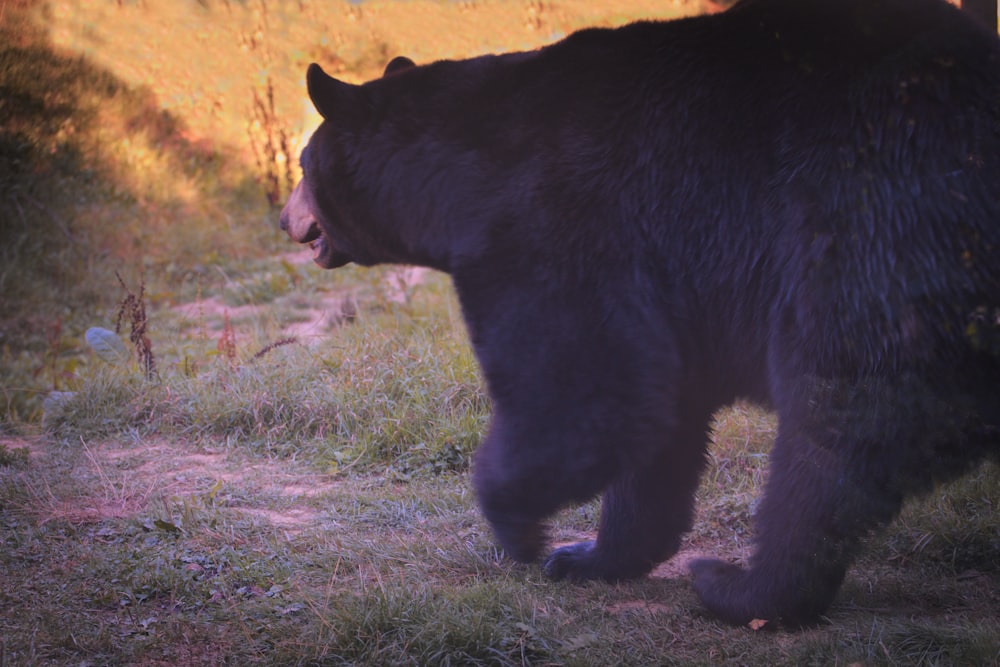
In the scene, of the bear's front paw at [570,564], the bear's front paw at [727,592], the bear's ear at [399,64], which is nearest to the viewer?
the bear's front paw at [727,592]

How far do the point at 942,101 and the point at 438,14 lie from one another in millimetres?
2032

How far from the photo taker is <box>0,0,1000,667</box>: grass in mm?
2080

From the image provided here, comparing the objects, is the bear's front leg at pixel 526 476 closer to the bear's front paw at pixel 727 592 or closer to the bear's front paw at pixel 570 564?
the bear's front paw at pixel 570 564

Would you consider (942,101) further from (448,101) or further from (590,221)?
(448,101)

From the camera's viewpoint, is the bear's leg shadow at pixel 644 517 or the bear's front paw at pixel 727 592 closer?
the bear's front paw at pixel 727 592

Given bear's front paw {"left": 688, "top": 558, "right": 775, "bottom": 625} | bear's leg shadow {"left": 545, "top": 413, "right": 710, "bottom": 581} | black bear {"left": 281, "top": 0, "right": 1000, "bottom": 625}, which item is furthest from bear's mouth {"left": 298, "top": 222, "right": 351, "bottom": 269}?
bear's front paw {"left": 688, "top": 558, "right": 775, "bottom": 625}

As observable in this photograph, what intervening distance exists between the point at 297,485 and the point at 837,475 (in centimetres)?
225

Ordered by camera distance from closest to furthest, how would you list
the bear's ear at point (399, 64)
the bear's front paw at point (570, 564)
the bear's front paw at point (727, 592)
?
the bear's front paw at point (727, 592) < the bear's front paw at point (570, 564) < the bear's ear at point (399, 64)

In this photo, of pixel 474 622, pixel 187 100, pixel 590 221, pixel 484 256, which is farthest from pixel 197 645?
pixel 187 100

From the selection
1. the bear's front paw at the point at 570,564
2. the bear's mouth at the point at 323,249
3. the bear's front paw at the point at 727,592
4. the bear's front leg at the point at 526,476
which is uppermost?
the bear's mouth at the point at 323,249

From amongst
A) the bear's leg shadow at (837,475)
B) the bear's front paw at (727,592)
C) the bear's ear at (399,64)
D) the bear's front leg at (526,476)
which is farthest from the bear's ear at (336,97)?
the bear's front paw at (727,592)

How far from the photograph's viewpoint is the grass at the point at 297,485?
2.08 m

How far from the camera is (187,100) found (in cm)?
608

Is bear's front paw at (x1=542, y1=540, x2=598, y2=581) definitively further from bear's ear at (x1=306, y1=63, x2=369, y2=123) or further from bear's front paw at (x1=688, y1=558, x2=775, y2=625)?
bear's ear at (x1=306, y1=63, x2=369, y2=123)
